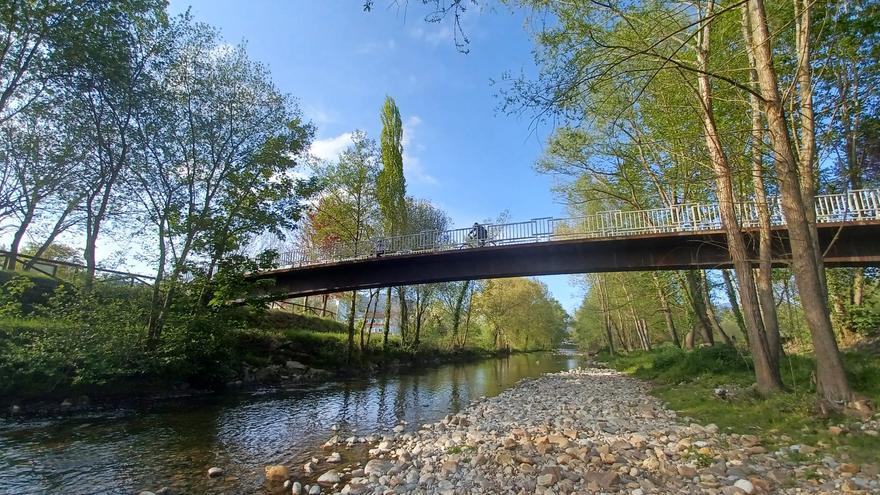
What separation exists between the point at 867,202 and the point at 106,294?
1061 inches

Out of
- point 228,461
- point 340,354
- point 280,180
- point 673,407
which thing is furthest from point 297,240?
point 673,407

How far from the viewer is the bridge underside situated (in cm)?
1360

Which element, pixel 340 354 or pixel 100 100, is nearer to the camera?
pixel 100 100

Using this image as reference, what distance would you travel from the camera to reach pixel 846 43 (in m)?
11.8

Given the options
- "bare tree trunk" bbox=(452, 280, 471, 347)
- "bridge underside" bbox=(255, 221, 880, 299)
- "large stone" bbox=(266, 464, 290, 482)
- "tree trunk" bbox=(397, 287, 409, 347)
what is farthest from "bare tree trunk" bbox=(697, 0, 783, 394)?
"bare tree trunk" bbox=(452, 280, 471, 347)

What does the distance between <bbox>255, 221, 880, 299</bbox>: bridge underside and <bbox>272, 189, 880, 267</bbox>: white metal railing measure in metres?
0.45

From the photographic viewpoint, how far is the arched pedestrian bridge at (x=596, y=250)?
13502 millimetres

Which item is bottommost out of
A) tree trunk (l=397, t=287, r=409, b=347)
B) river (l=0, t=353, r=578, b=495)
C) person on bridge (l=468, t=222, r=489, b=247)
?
river (l=0, t=353, r=578, b=495)

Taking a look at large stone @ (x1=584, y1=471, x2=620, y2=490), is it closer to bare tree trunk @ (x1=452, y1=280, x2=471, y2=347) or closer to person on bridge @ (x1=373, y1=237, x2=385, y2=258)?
person on bridge @ (x1=373, y1=237, x2=385, y2=258)

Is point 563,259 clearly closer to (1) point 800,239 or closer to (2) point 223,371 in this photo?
(1) point 800,239

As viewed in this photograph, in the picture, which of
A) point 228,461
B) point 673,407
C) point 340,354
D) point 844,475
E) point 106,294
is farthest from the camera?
point 340,354

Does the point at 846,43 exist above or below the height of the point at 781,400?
above

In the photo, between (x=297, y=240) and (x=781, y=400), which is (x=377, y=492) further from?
(x=297, y=240)

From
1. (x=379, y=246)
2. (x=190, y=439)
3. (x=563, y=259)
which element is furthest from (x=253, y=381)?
(x=563, y=259)
